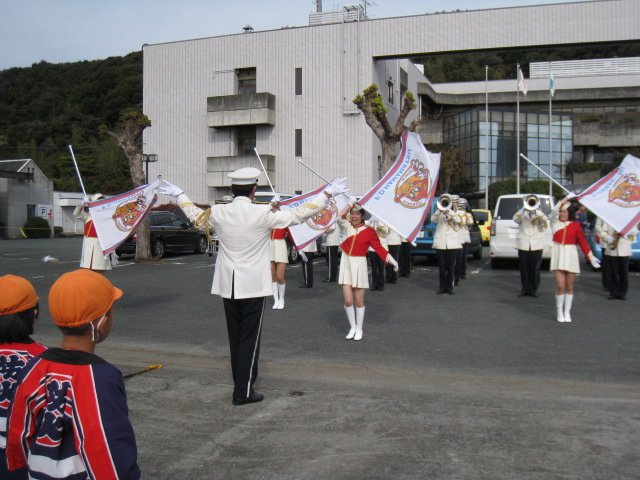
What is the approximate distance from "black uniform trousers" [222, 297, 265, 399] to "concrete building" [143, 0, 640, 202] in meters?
29.4

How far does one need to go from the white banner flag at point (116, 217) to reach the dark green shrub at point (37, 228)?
114 ft

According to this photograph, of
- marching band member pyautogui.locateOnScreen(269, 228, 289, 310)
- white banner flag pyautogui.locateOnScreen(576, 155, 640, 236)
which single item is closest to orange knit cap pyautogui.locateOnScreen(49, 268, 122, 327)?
marching band member pyautogui.locateOnScreen(269, 228, 289, 310)

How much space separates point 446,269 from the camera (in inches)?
528

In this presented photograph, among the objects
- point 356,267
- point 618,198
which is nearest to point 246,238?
point 356,267

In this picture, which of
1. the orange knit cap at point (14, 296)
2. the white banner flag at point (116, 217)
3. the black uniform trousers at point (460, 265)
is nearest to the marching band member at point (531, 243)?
the black uniform trousers at point (460, 265)

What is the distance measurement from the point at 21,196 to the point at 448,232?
122 feet

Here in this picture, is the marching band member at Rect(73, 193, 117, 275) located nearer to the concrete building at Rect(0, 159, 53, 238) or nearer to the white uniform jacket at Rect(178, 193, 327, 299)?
the white uniform jacket at Rect(178, 193, 327, 299)

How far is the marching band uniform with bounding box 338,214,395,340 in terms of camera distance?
28.4 ft

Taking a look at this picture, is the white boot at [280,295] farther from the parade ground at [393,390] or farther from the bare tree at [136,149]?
the bare tree at [136,149]

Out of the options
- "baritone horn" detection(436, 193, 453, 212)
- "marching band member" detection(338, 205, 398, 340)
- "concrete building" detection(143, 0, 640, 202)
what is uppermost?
"concrete building" detection(143, 0, 640, 202)

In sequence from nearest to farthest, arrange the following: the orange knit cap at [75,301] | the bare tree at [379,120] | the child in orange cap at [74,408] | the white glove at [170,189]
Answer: the child in orange cap at [74,408], the orange knit cap at [75,301], the white glove at [170,189], the bare tree at [379,120]

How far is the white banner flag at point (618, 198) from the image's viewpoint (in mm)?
10391

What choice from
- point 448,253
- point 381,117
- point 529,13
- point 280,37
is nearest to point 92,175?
point 280,37

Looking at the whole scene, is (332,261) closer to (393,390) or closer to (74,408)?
(393,390)
